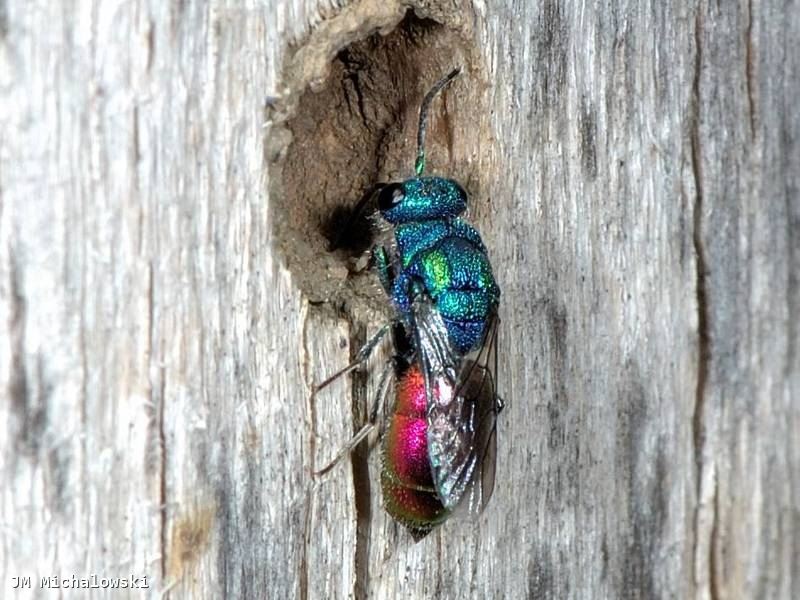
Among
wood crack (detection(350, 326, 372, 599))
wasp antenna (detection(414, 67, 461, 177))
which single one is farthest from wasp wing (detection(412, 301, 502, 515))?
wasp antenna (detection(414, 67, 461, 177))

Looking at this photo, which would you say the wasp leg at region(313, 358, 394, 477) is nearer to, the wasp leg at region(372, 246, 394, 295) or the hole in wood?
the hole in wood

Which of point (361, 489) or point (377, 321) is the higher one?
point (377, 321)

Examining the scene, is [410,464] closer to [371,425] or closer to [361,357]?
[371,425]

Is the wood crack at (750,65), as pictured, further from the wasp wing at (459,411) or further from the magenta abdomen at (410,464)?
the magenta abdomen at (410,464)

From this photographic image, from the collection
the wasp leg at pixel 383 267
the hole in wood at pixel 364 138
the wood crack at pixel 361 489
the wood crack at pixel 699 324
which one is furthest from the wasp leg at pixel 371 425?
the wood crack at pixel 699 324

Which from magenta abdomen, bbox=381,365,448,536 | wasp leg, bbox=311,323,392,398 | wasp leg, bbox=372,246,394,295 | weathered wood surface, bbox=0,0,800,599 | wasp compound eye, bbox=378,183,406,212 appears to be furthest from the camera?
wasp leg, bbox=372,246,394,295

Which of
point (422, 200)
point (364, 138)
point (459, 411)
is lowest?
point (459, 411)

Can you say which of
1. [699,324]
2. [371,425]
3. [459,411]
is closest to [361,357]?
[371,425]
